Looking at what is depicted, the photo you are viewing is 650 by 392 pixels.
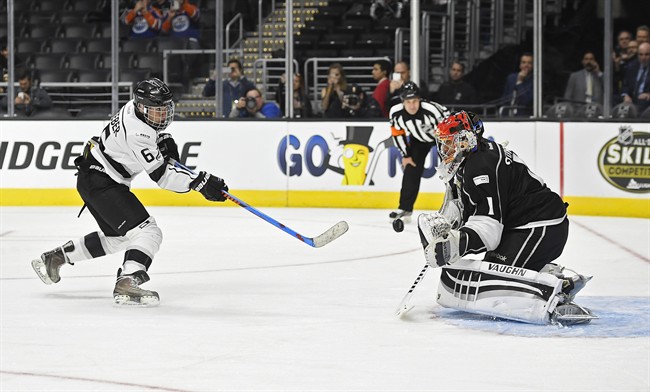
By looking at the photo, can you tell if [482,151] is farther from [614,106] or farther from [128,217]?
[614,106]

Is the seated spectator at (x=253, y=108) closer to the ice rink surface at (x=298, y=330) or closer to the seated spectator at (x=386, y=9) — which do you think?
the seated spectator at (x=386, y=9)

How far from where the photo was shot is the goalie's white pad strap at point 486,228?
5.05 meters

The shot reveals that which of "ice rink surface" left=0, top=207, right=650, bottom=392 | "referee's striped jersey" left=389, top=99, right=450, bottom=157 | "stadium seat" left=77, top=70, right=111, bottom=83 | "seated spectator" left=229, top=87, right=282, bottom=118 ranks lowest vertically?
"ice rink surface" left=0, top=207, right=650, bottom=392

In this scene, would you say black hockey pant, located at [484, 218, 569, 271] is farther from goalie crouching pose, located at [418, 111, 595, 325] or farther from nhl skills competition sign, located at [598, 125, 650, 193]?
nhl skills competition sign, located at [598, 125, 650, 193]

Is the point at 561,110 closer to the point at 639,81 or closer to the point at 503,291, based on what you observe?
the point at 639,81

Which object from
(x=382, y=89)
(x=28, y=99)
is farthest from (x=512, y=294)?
(x=28, y=99)

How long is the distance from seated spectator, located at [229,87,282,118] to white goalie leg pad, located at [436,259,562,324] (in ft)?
20.8

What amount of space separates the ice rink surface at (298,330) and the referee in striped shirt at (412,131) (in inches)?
57.0

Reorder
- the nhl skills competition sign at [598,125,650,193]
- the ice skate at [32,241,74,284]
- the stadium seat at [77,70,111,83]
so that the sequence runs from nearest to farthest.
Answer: the ice skate at [32,241,74,284], the nhl skills competition sign at [598,125,650,193], the stadium seat at [77,70,111,83]

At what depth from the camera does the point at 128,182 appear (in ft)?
20.0

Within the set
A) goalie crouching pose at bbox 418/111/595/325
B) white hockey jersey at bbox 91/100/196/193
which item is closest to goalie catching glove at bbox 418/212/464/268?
goalie crouching pose at bbox 418/111/595/325

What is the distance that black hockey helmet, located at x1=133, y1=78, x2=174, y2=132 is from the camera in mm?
5746

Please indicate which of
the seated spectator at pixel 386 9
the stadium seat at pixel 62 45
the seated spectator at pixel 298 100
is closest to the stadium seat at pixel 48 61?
the stadium seat at pixel 62 45

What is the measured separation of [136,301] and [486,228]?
5.70 feet
